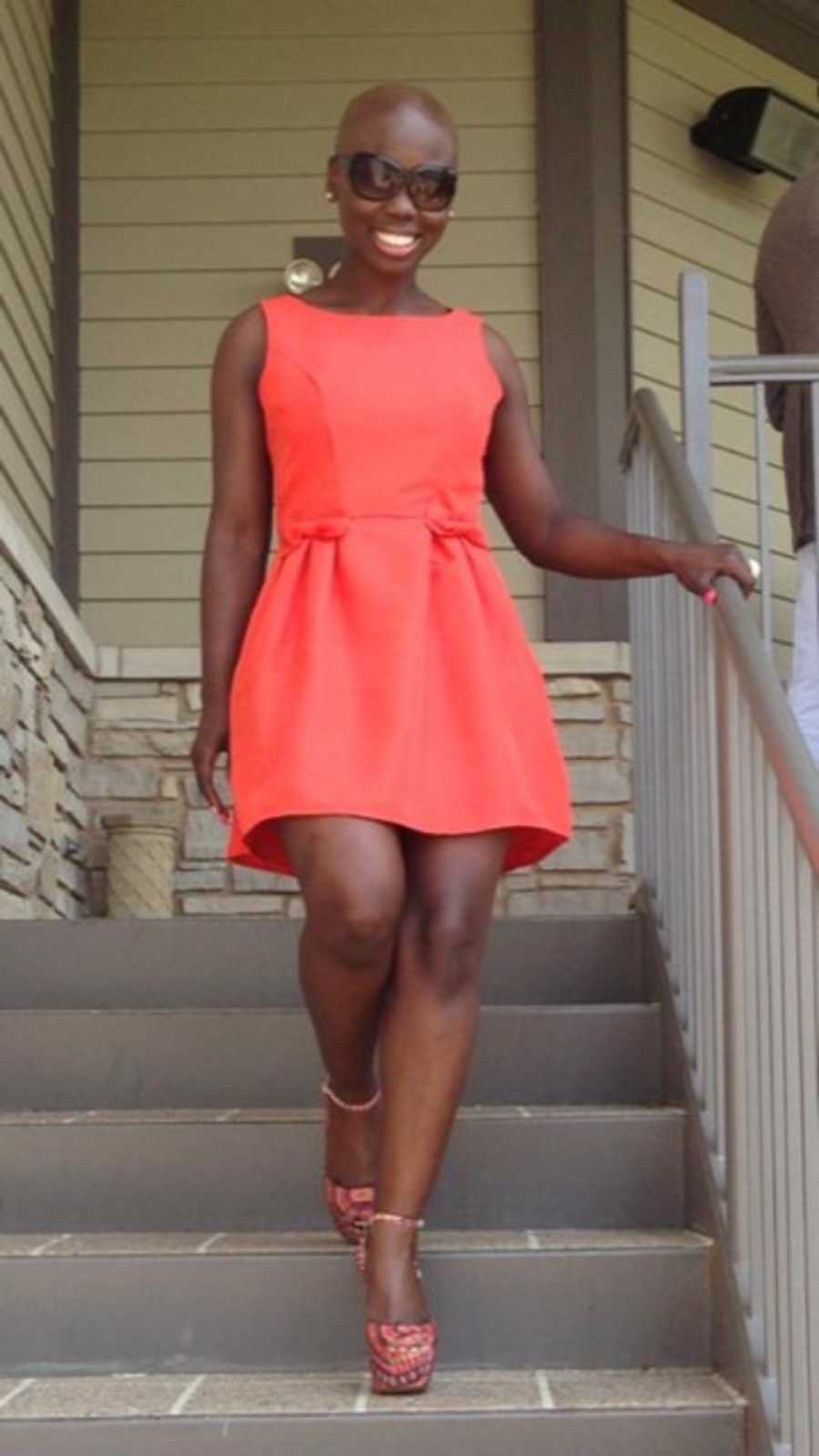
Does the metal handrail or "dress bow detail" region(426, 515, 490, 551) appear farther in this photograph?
"dress bow detail" region(426, 515, 490, 551)

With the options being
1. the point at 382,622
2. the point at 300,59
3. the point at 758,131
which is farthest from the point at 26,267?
the point at 382,622

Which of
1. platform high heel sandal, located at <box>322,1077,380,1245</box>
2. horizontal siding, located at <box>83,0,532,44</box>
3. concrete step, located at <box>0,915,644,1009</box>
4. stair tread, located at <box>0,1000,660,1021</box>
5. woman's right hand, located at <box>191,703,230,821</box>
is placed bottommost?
platform high heel sandal, located at <box>322,1077,380,1245</box>

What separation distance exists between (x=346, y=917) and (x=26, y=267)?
10.1 feet

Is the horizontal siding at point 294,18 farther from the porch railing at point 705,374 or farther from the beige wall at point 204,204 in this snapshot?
the porch railing at point 705,374

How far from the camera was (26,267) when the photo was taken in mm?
5309

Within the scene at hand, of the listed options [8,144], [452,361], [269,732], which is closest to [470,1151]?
[269,732]

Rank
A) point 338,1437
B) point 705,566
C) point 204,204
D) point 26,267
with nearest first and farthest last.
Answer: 1. point 338,1437
2. point 705,566
3. point 26,267
4. point 204,204

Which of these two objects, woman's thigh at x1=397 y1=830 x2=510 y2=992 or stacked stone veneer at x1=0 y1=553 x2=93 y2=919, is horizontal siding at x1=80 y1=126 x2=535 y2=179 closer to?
stacked stone veneer at x1=0 y1=553 x2=93 y2=919

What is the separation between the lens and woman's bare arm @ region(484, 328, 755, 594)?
2805mm

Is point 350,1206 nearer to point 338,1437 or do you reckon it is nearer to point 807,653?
point 338,1437

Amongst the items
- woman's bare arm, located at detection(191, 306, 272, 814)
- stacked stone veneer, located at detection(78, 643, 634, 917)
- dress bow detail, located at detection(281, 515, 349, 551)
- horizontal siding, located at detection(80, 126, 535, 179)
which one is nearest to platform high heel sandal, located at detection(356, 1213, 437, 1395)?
woman's bare arm, located at detection(191, 306, 272, 814)

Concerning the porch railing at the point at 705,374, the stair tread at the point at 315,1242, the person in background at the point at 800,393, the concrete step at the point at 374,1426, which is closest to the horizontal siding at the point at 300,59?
the person in background at the point at 800,393

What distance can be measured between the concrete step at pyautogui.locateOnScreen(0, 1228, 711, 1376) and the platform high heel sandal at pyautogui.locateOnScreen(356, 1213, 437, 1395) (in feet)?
0.69

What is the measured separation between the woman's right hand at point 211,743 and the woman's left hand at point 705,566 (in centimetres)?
55
